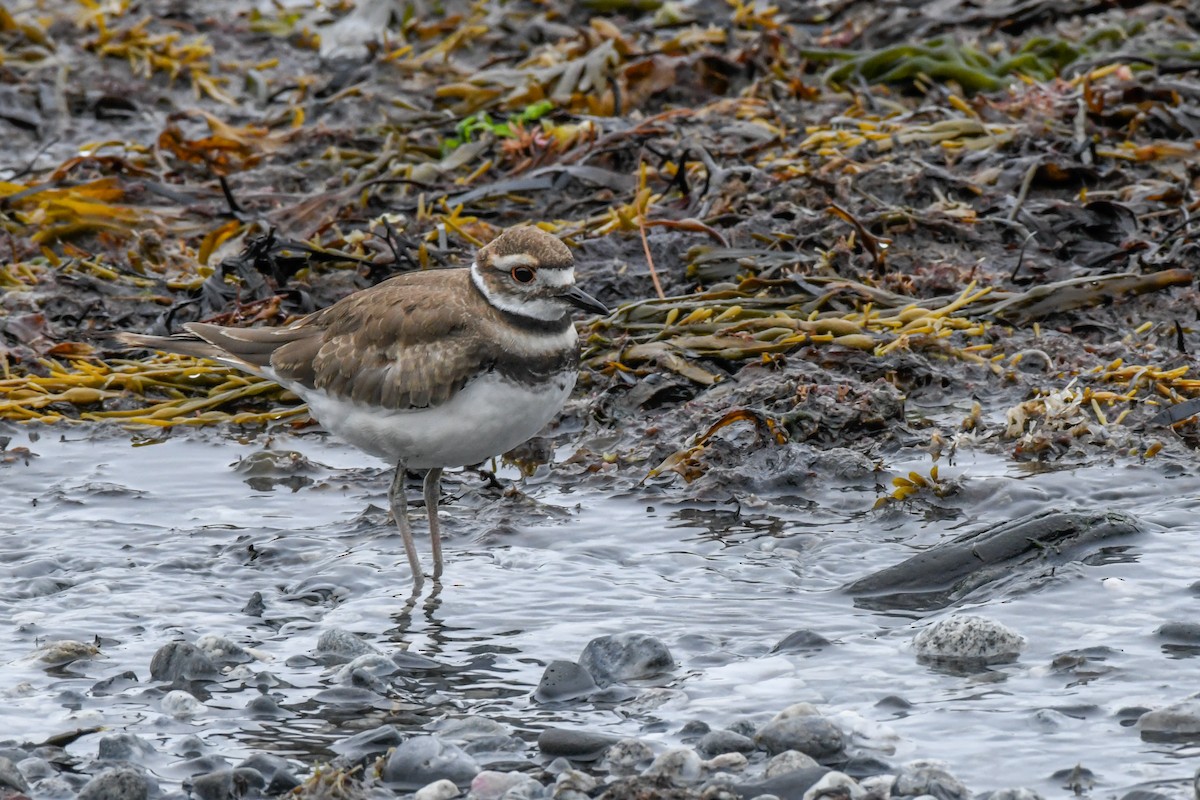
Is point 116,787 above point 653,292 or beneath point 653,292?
beneath

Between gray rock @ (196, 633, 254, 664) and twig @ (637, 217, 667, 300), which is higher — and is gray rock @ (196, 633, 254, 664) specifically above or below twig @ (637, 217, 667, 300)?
below

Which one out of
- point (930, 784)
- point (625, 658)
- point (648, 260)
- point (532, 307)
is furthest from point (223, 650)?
point (648, 260)

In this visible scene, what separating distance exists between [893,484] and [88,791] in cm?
372

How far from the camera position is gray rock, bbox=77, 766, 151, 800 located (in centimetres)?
436

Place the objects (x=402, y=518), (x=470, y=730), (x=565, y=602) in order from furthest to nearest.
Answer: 1. (x=402, y=518)
2. (x=565, y=602)
3. (x=470, y=730)

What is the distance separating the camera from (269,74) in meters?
13.3

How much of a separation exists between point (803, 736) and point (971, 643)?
94cm

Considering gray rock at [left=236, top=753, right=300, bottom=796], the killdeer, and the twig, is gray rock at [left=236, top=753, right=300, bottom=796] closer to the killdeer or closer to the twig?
the killdeer

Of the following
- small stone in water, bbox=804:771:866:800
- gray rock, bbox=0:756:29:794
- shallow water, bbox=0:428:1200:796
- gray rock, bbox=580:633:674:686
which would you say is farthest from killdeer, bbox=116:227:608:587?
small stone in water, bbox=804:771:866:800

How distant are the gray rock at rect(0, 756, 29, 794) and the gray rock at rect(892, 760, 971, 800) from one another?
248 cm

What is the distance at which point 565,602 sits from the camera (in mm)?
6008

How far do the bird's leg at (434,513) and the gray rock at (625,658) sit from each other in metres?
1.25

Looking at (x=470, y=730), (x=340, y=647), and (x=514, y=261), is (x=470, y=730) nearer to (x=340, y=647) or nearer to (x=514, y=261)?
(x=340, y=647)

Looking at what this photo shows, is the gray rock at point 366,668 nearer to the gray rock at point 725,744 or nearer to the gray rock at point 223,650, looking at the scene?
the gray rock at point 223,650
